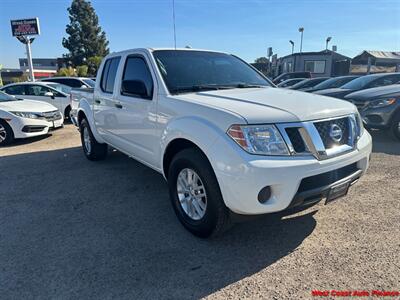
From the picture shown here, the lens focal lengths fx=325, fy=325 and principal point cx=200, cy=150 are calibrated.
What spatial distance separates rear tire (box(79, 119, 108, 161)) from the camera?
5.94 metres

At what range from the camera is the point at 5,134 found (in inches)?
312

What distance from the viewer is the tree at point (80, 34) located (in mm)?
56719

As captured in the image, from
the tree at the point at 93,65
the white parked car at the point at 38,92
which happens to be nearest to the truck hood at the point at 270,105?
the white parked car at the point at 38,92

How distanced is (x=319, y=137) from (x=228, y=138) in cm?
78

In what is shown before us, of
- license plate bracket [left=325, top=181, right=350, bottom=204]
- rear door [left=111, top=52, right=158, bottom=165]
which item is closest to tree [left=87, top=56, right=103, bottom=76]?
rear door [left=111, top=52, right=158, bottom=165]

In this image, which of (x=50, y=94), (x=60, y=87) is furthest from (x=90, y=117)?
(x=60, y=87)

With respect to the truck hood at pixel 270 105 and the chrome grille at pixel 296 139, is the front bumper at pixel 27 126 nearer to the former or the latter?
the truck hood at pixel 270 105

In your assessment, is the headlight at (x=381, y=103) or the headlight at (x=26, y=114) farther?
the headlight at (x=26, y=114)

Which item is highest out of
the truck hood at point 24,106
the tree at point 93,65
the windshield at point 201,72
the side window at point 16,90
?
the tree at point 93,65

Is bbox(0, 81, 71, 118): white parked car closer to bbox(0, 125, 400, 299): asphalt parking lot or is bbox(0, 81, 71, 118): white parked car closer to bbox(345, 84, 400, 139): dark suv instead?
bbox(0, 125, 400, 299): asphalt parking lot

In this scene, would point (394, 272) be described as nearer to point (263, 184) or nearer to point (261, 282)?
point (261, 282)

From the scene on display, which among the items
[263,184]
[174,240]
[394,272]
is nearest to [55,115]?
[174,240]

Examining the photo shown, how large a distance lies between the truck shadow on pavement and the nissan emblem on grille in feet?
2.84

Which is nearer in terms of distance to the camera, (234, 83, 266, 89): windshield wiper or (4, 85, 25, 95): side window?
(234, 83, 266, 89): windshield wiper
